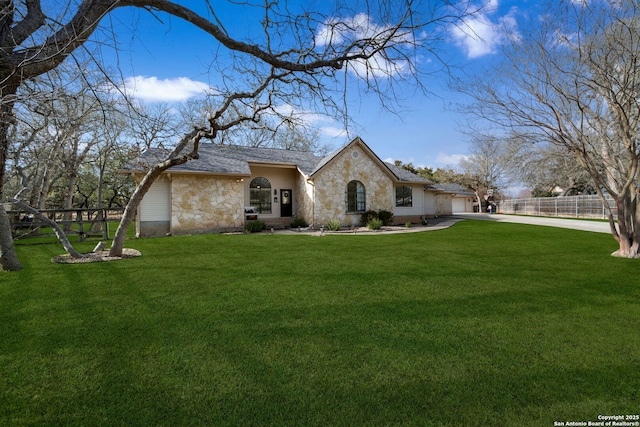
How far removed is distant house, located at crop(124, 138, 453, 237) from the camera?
1377 cm

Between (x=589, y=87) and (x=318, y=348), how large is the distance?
9450 mm

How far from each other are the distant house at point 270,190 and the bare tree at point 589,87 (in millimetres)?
9277

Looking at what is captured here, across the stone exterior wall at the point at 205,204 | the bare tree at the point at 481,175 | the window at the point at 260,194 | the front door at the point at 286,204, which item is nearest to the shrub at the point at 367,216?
the front door at the point at 286,204

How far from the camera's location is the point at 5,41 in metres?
2.90

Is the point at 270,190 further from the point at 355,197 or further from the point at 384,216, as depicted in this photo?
the point at 384,216

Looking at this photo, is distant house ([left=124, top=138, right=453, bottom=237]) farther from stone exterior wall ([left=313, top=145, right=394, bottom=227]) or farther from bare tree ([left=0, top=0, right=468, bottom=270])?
bare tree ([left=0, top=0, right=468, bottom=270])

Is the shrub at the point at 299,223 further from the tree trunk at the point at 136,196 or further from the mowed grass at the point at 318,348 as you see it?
the mowed grass at the point at 318,348

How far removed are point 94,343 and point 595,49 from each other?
11205 millimetres

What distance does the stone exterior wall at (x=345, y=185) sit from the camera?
1636 cm

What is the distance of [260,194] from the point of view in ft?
58.1

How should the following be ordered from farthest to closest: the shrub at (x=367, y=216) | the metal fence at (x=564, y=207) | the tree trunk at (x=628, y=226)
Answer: the metal fence at (x=564, y=207) → the shrub at (x=367, y=216) → the tree trunk at (x=628, y=226)

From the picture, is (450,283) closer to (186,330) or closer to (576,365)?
(576,365)

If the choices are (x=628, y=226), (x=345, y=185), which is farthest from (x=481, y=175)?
(x=628, y=226)

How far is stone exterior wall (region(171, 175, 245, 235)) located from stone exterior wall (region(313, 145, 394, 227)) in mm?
4354
